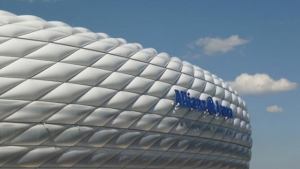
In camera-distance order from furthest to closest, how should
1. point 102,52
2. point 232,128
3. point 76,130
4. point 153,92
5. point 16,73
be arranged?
1. point 232,128
2. point 153,92
3. point 102,52
4. point 76,130
5. point 16,73

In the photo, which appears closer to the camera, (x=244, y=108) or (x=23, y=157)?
(x=23, y=157)

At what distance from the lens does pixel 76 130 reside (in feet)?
89.2

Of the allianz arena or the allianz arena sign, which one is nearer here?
the allianz arena

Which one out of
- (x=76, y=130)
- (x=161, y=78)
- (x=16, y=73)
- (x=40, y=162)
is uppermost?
(x=161, y=78)

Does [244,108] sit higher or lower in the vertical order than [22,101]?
higher

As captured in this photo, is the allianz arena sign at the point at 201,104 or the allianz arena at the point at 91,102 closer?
the allianz arena at the point at 91,102

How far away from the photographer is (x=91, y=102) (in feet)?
91.0

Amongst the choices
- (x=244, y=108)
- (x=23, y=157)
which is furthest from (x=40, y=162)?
(x=244, y=108)

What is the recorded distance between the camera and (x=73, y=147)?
89.9ft

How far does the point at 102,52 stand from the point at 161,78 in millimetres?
5388

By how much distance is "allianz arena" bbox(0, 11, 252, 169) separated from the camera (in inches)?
999

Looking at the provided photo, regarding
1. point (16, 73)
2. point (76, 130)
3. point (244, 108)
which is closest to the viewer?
point (16, 73)

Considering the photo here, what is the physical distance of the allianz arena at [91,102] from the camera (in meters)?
25.4

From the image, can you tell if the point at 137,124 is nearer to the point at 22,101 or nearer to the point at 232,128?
the point at 22,101
